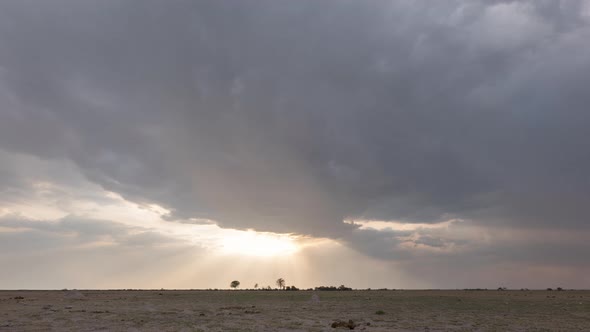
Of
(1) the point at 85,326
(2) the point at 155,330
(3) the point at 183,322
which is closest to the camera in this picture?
(2) the point at 155,330

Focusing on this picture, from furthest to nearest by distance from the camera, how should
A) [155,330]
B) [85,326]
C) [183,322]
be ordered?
1. [183,322]
2. [85,326]
3. [155,330]

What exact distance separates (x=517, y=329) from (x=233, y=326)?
74.6 ft

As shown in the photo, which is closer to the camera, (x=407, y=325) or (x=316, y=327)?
(x=316, y=327)

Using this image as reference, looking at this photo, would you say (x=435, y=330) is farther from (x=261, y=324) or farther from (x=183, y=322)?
(x=183, y=322)

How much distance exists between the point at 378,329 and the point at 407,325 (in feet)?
18.4

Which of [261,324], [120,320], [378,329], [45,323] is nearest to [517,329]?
[378,329]

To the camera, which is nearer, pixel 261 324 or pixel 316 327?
pixel 316 327

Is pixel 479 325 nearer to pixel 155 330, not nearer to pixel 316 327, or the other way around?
pixel 316 327

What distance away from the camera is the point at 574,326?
3716 cm

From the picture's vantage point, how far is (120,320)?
41.2 meters

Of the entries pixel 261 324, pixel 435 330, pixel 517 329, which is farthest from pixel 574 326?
pixel 261 324

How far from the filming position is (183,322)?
133 ft

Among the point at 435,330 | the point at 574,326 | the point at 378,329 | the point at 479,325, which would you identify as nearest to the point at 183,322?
the point at 378,329

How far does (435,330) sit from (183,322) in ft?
72.4
